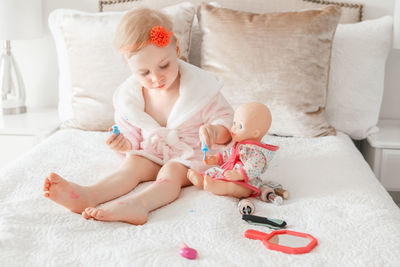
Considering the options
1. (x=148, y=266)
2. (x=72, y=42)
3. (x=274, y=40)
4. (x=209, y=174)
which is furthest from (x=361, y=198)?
(x=72, y=42)

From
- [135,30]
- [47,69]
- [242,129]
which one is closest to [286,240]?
[242,129]

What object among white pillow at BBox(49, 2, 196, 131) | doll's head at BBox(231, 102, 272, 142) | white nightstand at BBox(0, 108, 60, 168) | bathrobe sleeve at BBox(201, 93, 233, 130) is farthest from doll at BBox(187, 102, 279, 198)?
white nightstand at BBox(0, 108, 60, 168)

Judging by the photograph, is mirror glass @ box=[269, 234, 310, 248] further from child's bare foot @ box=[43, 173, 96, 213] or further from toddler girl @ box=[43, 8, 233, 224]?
child's bare foot @ box=[43, 173, 96, 213]

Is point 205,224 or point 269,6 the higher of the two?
point 269,6

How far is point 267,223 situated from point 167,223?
27cm

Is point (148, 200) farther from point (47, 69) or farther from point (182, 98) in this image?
point (47, 69)

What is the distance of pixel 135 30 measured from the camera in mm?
1613

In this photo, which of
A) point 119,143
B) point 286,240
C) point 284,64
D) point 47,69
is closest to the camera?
point 286,240

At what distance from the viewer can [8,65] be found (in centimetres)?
258

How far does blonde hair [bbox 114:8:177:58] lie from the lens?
161cm

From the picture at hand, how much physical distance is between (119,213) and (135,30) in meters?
0.59

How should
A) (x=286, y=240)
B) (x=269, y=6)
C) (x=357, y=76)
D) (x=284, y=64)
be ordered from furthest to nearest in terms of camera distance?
(x=269, y=6)
(x=357, y=76)
(x=284, y=64)
(x=286, y=240)

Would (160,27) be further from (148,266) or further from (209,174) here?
(148,266)

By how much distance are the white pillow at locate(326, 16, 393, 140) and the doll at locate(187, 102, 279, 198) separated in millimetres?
807
